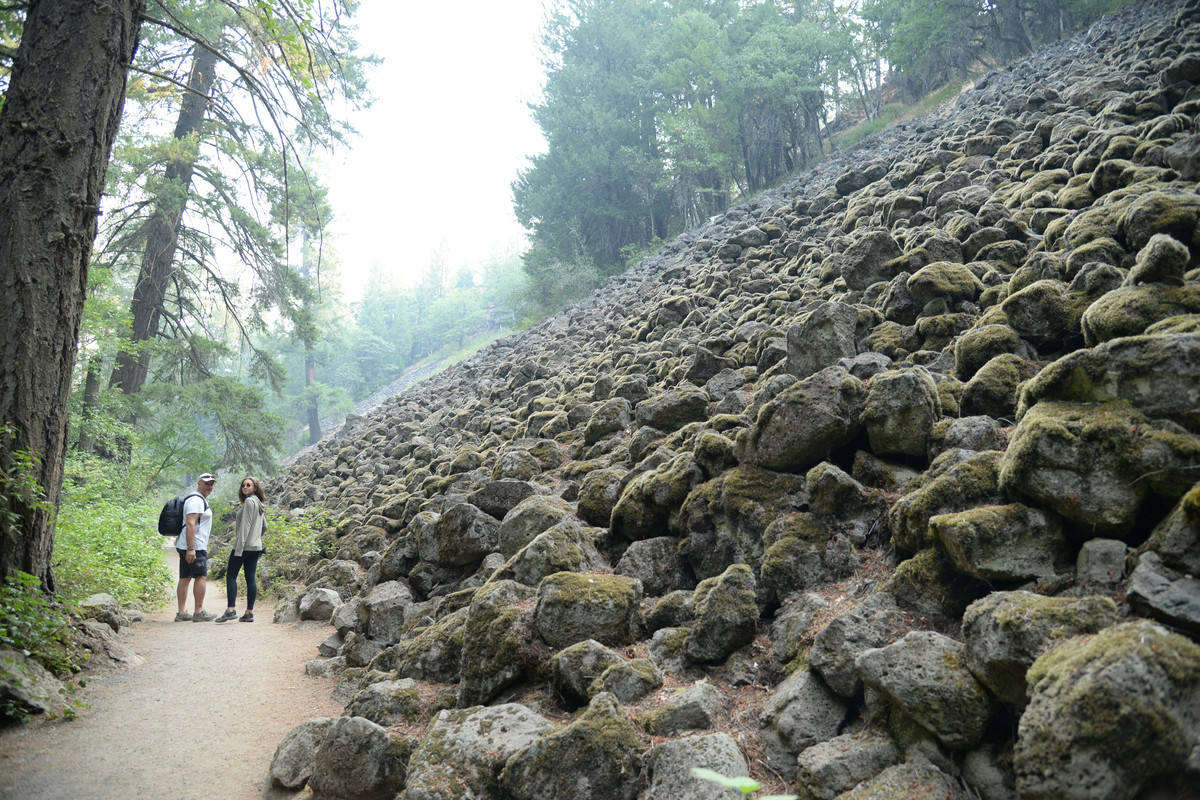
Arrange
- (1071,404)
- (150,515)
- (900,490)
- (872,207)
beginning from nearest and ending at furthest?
1. (1071,404)
2. (900,490)
3. (872,207)
4. (150,515)

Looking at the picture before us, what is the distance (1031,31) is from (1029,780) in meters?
25.0

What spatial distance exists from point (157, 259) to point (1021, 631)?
17.8m

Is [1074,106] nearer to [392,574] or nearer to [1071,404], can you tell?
[1071,404]

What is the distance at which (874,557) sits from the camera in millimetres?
3131

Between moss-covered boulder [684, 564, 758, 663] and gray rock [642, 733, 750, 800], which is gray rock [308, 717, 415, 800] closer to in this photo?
gray rock [642, 733, 750, 800]

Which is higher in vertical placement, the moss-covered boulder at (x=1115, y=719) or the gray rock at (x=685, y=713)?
the moss-covered boulder at (x=1115, y=719)

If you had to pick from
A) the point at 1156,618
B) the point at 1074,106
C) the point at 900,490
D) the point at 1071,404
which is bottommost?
the point at 1156,618

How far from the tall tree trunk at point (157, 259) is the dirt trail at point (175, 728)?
36.6ft

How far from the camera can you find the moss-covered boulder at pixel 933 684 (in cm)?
201

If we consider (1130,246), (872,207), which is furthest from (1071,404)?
(872,207)

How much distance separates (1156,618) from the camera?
1.78 metres

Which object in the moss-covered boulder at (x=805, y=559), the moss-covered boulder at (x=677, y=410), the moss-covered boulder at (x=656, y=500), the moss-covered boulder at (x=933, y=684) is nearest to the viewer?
the moss-covered boulder at (x=933, y=684)

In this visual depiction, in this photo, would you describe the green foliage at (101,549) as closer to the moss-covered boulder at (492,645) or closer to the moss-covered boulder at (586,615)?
the moss-covered boulder at (492,645)

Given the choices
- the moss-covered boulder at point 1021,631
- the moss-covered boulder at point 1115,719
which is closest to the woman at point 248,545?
the moss-covered boulder at point 1021,631
